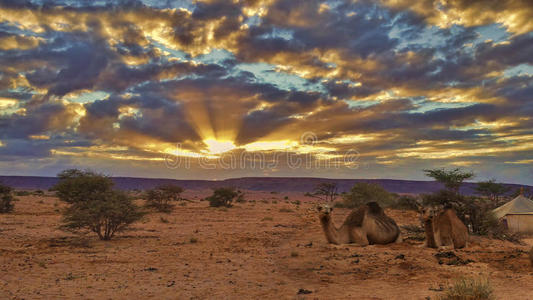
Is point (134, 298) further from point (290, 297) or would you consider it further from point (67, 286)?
point (290, 297)

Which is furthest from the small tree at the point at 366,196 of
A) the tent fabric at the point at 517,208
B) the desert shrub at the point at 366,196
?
the tent fabric at the point at 517,208

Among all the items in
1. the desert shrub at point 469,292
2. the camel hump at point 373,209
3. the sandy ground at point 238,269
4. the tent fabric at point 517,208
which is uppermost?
the camel hump at point 373,209

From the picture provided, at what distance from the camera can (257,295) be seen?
8047 millimetres

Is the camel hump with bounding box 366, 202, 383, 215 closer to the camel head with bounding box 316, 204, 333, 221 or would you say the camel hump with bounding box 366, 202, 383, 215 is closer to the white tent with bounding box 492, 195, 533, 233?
the camel head with bounding box 316, 204, 333, 221

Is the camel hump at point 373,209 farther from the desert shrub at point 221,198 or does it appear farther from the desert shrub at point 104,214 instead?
the desert shrub at point 221,198

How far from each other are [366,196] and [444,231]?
28156 mm

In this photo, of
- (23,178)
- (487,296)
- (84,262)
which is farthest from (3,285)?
(23,178)

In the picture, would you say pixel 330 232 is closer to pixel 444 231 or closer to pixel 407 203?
pixel 444 231

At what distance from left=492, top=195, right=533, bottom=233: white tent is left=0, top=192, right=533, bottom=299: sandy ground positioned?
774 cm

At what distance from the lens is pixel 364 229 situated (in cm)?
1469

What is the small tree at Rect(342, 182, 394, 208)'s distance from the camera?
4134cm

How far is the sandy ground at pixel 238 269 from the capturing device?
27.0 ft

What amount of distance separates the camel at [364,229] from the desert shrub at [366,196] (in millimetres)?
26491

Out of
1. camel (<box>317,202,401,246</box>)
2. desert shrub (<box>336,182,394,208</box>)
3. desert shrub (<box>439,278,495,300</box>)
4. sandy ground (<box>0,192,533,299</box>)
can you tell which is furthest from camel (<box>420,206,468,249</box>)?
A: desert shrub (<box>336,182,394,208</box>)
